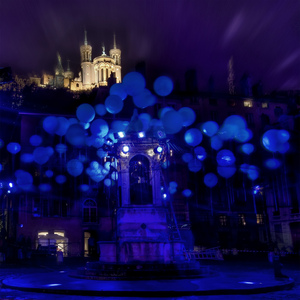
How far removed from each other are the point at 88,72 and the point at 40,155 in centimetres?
10548

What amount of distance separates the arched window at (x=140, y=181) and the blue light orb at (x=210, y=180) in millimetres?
27664

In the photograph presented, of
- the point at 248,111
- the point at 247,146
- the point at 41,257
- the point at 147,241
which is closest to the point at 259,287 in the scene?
the point at 147,241

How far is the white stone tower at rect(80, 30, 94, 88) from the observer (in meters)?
138

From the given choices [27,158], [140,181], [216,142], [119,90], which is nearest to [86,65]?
[27,158]

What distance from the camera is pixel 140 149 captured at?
18.8 metres

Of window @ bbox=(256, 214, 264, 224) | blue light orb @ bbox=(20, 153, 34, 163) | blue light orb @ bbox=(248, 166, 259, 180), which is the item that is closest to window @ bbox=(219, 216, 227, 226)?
window @ bbox=(256, 214, 264, 224)

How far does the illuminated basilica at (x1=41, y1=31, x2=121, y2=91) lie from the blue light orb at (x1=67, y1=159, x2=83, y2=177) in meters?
87.9

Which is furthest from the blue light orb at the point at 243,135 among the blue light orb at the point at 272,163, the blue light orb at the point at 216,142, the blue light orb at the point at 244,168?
the blue light orb at the point at 272,163

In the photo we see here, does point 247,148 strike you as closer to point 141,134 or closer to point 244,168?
point 244,168

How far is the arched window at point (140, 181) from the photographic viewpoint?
18.5 meters

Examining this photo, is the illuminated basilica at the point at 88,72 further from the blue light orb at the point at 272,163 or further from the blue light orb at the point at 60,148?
the blue light orb at the point at 272,163

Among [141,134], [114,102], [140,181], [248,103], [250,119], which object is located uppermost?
[248,103]

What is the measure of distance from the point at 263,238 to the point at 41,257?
2817cm

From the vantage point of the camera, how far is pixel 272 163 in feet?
145
